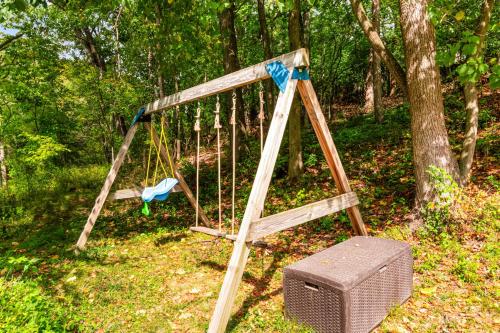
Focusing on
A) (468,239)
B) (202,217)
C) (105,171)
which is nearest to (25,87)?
(105,171)

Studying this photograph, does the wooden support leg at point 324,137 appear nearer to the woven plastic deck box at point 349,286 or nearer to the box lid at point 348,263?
the box lid at point 348,263

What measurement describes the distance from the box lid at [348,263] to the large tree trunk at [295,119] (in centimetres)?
423

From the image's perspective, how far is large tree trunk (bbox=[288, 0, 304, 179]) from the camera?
22.4 ft

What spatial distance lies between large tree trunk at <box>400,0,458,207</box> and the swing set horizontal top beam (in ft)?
6.65

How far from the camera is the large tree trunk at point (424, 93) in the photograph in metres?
4.41

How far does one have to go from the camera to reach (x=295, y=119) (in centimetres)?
724

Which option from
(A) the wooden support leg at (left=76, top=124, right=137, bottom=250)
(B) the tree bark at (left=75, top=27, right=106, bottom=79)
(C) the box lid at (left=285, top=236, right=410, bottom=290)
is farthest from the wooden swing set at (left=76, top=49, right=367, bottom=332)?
(B) the tree bark at (left=75, top=27, right=106, bottom=79)

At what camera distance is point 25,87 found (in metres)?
9.18

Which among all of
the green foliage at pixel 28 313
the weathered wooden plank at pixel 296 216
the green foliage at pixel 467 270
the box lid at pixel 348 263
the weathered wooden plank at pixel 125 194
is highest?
the weathered wooden plank at pixel 125 194

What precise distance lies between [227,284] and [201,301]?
44.5 inches

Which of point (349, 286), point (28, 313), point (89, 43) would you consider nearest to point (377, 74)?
point (349, 286)

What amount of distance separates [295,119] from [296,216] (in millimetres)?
4205

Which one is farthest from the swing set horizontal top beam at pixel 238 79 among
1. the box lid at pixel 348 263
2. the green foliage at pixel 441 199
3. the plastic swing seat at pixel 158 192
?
the green foliage at pixel 441 199

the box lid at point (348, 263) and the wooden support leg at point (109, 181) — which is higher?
the wooden support leg at point (109, 181)
